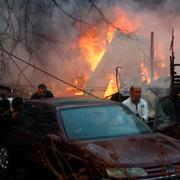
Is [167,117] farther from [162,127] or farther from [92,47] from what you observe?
[92,47]

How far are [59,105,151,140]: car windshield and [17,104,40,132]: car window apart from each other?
740 millimetres

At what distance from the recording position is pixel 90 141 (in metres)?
6.82

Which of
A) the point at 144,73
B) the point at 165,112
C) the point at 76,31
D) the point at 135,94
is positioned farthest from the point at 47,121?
the point at 144,73

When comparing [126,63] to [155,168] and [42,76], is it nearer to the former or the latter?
[42,76]

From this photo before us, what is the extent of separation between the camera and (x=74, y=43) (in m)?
17.9

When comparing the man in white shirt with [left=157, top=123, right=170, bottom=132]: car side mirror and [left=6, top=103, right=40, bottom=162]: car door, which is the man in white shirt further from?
[left=6, top=103, right=40, bottom=162]: car door

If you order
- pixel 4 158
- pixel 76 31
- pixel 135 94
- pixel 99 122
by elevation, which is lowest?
pixel 4 158

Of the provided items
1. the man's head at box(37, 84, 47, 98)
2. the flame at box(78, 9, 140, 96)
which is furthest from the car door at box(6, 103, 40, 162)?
the flame at box(78, 9, 140, 96)

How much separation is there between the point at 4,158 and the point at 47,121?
1.86 m

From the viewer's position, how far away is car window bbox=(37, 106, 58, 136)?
7.34 meters

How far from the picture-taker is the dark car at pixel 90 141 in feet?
20.0

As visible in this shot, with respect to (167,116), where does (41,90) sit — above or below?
above

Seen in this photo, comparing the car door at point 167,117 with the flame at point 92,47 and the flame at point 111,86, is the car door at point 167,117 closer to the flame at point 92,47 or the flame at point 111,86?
the flame at point 92,47

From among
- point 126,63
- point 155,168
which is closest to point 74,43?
point 126,63
